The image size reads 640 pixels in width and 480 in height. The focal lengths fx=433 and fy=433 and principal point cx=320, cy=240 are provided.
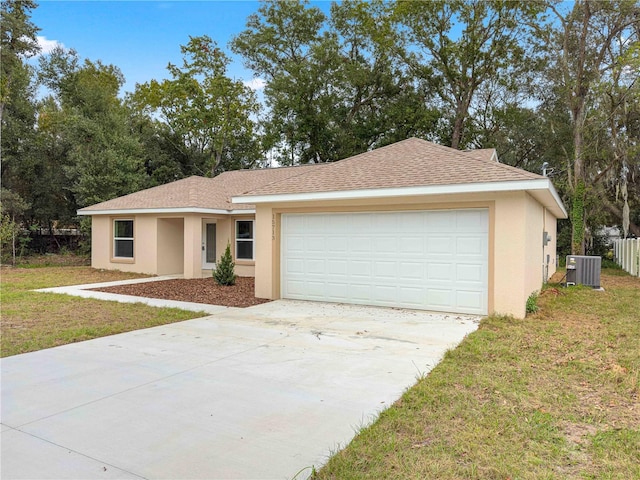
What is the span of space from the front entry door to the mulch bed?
2238mm

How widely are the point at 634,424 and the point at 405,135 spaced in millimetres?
23665

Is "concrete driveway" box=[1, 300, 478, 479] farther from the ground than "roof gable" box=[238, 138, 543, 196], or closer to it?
closer to it

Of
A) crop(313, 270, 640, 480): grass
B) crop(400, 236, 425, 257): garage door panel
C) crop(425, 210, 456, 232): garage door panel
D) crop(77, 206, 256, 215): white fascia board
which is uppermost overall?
crop(77, 206, 256, 215): white fascia board

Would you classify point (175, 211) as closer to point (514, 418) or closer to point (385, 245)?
point (385, 245)

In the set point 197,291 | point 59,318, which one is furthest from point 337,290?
point 59,318

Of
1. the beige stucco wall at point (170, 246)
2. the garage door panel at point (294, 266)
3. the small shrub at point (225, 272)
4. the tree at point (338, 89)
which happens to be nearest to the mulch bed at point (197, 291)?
the small shrub at point (225, 272)

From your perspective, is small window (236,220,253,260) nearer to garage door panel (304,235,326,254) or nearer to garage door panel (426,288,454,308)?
garage door panel (304,235,326,254)

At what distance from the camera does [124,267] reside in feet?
54.4

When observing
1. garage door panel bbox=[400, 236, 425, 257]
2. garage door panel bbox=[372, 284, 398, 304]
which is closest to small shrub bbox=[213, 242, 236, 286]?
garage door panel bbox=[372, 284, 398, 304]

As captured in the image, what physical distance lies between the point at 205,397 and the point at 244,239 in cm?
1139

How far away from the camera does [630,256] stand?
17750 millimetres

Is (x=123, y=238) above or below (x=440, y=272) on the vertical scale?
above

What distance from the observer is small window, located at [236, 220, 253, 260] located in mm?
15430

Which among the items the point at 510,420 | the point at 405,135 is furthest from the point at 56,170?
the point at 510,420
